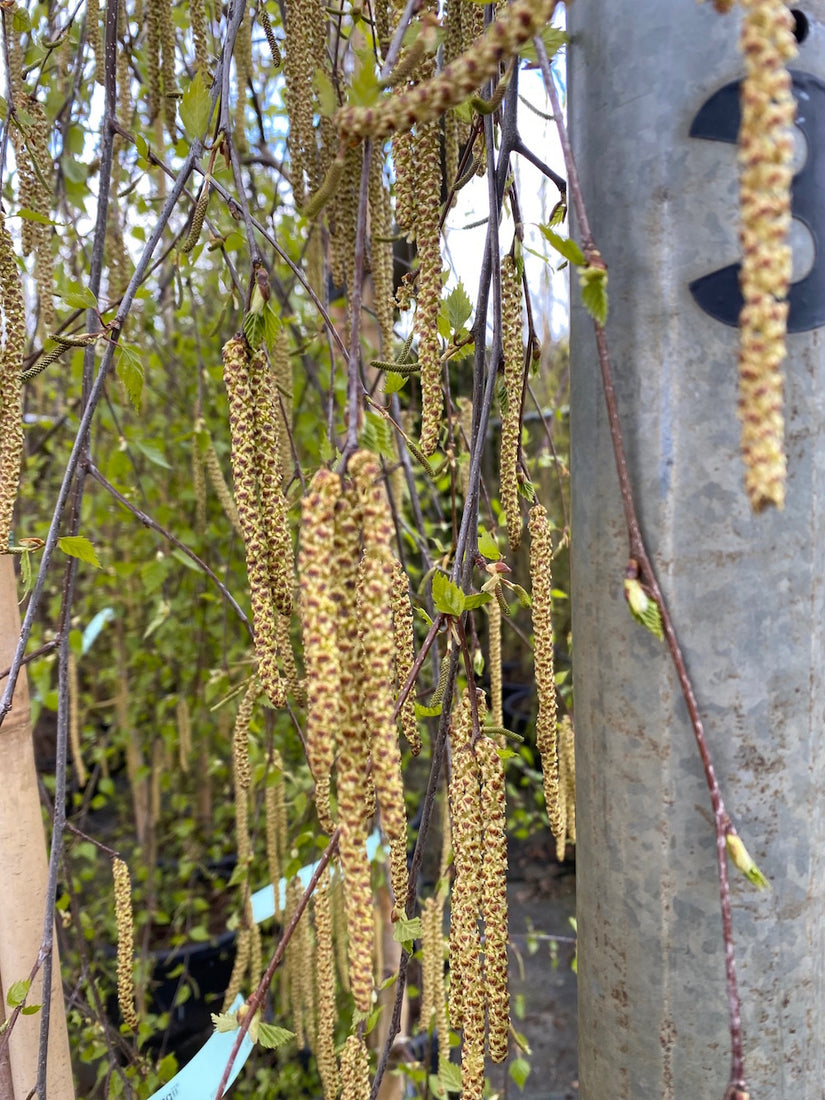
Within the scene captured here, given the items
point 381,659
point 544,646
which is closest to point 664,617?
point 381,659

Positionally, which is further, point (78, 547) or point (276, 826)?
point (276, 826)

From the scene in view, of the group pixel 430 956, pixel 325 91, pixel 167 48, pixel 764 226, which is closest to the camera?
pixel 764 226

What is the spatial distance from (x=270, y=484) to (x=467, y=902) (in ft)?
1.45

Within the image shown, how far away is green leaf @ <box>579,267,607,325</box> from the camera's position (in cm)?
55

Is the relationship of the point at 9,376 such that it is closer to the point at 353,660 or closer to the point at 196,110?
the point at 196,110

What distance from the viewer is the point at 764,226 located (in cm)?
39

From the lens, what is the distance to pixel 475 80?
1.52ft

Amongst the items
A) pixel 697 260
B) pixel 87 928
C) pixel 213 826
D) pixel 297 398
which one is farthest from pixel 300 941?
pixel 213 826

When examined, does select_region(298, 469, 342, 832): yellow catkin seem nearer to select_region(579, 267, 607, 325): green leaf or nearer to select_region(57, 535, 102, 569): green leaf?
select_region(579, 267, 607, 325): green leaf

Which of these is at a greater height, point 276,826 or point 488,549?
point 488,549

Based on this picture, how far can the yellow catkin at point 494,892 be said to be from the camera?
2.39 ft

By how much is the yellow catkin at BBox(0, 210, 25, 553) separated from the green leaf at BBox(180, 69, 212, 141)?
0.29 metres

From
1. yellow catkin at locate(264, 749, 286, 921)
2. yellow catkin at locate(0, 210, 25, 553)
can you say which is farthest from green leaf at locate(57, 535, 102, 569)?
yellow catkin at locate(264, 749, 286, 921)

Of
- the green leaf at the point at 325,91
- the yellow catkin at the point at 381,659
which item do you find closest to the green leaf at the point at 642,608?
the yellow catkin at the point at 381,659
